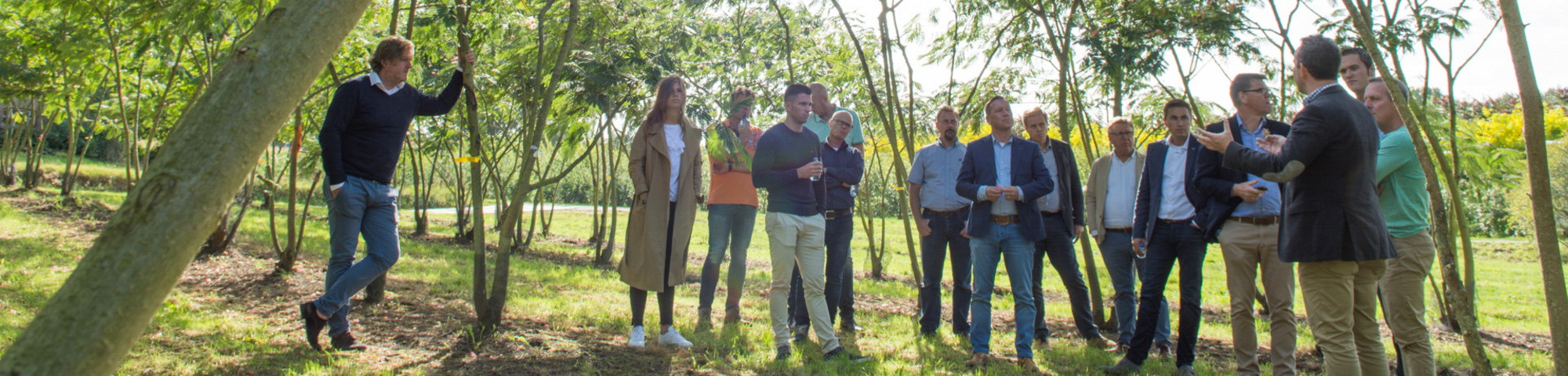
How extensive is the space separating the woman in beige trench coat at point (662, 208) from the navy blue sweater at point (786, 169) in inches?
16.6

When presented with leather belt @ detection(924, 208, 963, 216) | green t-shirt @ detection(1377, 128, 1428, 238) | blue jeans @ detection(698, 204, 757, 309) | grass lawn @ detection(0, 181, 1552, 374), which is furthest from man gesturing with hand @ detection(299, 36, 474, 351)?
green t-shirt @ detection(1377, 128, 1428, 238)

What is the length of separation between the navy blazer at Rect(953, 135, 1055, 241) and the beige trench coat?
5.50 ft

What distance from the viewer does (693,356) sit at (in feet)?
14.6

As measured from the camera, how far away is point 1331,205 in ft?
10.4

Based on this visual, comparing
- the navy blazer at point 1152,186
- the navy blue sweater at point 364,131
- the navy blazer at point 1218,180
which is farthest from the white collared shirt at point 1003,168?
the navy blue sweater at point 364,131

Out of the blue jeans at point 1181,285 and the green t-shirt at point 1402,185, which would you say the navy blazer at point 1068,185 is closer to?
the blue jeans at point 1181,285

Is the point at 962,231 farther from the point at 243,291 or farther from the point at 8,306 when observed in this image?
the point at 8,306

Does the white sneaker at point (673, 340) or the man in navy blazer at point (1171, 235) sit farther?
the white sneaker at point (673, 340)

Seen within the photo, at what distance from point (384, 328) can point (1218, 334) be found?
623 centimetres

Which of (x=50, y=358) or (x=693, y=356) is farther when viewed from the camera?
(x=693, y=356)

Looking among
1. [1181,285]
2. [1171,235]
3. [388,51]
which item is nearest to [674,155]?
[388,51]

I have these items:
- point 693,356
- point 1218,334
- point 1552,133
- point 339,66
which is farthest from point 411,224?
point 1552,133

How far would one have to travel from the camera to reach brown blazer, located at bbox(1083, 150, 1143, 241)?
5604 mm

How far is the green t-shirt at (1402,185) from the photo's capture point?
3.82 m
